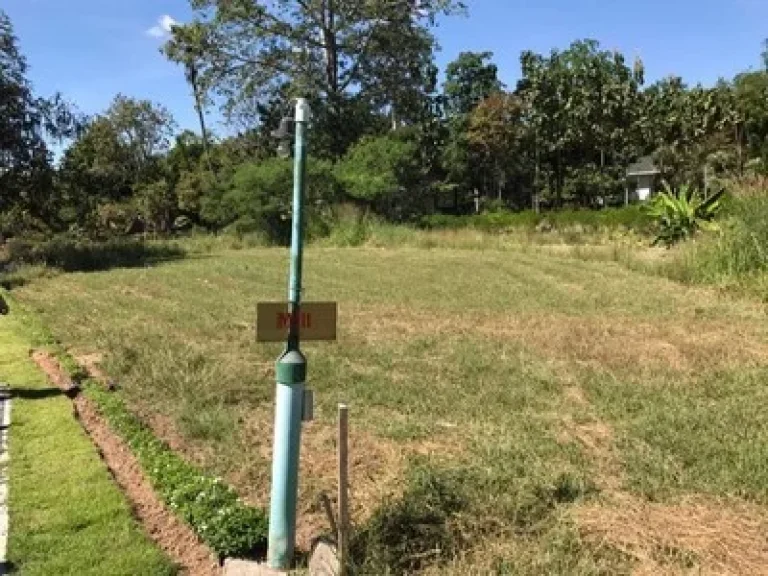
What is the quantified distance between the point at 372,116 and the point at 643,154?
19638mm

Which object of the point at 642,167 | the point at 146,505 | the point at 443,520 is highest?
the point at 642,167

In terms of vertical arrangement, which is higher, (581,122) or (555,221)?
Result: (581,122)

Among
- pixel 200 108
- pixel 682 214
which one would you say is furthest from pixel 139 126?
pixel 682 214

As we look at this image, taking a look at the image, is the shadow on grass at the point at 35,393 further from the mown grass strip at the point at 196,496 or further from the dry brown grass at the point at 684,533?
the dry brown grass at the point at 684,533

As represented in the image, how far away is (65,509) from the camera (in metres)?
4.64

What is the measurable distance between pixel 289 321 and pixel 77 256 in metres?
Result: 19.4

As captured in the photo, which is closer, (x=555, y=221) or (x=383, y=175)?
(x=555, y=221)

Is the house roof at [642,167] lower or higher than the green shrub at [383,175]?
higher

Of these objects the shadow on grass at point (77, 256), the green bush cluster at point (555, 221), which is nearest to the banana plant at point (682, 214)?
the green bush cluster at point (555, 221)

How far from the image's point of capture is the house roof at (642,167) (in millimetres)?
51312

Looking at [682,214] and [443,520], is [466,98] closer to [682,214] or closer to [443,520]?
[682,214]

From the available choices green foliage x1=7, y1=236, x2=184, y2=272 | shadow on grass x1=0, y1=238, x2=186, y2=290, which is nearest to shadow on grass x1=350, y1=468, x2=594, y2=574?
shadow on grass x1=0, y1=238, x2=186, y2=290

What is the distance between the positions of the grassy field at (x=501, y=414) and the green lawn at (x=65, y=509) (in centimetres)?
56

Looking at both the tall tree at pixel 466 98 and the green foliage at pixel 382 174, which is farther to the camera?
the tall tree at pixel 466 98
